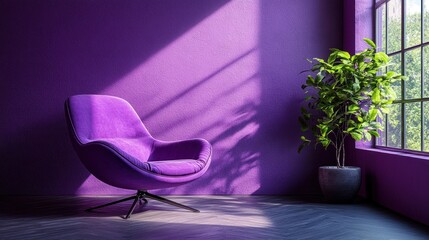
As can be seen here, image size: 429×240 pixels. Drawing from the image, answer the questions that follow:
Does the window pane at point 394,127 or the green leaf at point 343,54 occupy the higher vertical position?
the green leaf at point 343,54

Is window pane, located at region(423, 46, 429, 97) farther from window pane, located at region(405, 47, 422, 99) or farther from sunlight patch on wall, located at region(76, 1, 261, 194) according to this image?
sunlight patch on wall, located at region(76, 1, 261, 194)

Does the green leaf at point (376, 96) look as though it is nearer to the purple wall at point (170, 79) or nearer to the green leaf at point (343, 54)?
the green leaf at point (343, 54)

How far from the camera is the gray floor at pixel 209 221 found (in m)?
3.01

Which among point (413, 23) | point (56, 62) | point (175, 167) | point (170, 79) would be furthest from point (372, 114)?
point (56, 62)

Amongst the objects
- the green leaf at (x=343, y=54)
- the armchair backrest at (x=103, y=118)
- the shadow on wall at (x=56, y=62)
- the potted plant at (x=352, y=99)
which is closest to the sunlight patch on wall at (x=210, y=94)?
the shadow on wall at (x=56, y=62)

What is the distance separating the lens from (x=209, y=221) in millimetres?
3414

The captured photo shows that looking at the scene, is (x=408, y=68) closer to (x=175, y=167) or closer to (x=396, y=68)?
(x=396, y=68)

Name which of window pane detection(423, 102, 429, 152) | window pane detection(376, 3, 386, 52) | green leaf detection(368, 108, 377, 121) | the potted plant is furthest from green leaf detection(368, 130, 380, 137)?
window pane detection(376, 3, 386, 52)

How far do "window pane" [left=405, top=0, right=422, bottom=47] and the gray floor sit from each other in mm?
1309

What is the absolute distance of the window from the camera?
3506mm

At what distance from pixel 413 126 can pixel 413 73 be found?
398 mm

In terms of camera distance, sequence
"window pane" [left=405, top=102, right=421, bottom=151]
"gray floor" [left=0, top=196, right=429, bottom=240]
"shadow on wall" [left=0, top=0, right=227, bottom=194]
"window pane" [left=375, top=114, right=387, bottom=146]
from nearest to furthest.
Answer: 1. "gray floor" [left=0, top=196, right=429, bottom=240]
2. "window pane" [left=405, top=102, right=421, bottom=151]
3. "window pane" [left=375, top=114, right=387, bottom=146]
4. "shadow on wall" [left=0, top=0, right=227, bottom=194]

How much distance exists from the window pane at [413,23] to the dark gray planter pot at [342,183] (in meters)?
1.13

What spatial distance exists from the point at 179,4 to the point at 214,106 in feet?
3.40
